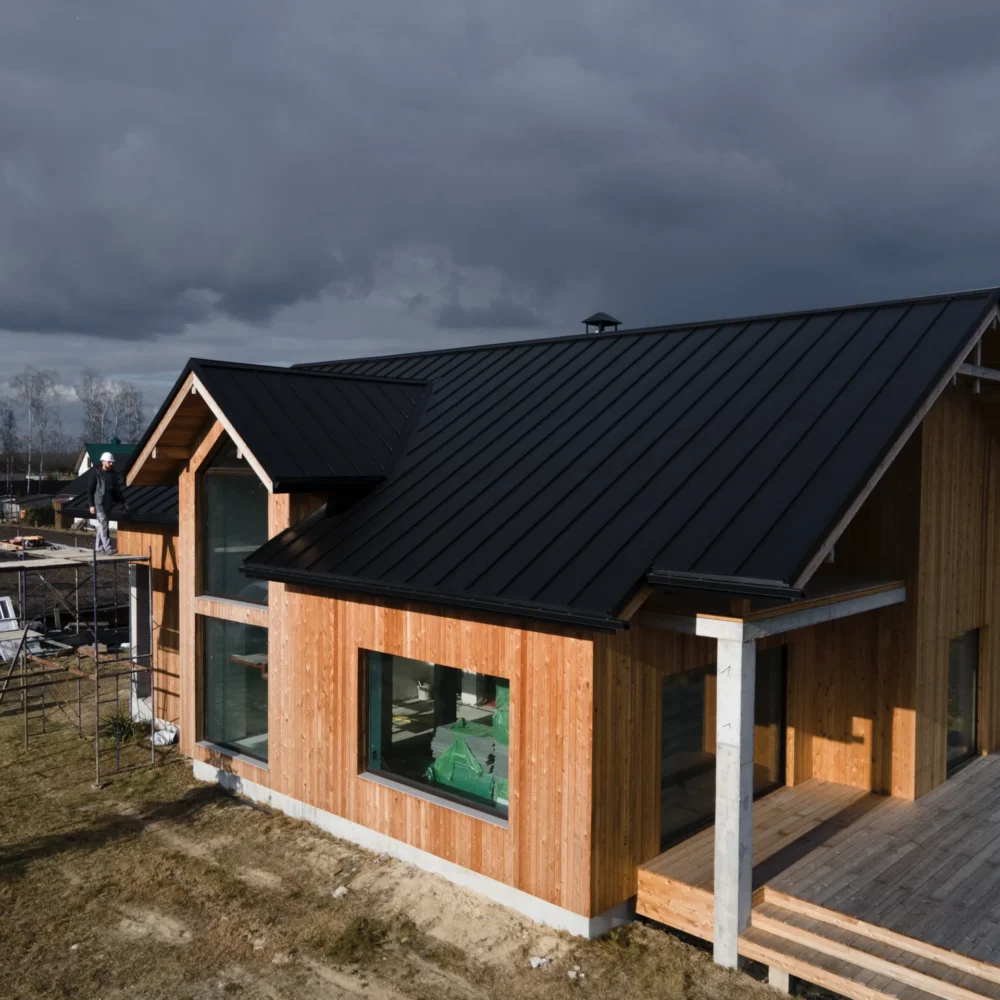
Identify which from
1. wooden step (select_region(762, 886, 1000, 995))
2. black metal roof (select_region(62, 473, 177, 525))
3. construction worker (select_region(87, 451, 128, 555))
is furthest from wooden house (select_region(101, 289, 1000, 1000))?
construction worker (select_region(87, 451, 128, 555))

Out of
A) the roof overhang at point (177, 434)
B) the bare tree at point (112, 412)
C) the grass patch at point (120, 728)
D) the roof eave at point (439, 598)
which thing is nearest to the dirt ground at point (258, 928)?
the grass patch at point (120, 728)

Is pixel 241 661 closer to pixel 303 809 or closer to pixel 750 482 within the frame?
pixel 303 809

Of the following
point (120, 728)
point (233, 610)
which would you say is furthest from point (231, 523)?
point (120, 728)

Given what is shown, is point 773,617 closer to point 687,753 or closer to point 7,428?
point 687,753

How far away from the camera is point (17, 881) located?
1020 cm

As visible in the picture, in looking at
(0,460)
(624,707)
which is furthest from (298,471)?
(0,460)

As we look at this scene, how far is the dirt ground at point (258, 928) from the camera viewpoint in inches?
320

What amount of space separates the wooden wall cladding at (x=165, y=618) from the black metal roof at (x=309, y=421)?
261 centimetres

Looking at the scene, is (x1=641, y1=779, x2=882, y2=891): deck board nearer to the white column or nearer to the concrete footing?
the white column

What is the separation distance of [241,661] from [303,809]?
93.4 inches

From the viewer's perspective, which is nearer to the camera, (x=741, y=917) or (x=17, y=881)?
(x=741, y=917)

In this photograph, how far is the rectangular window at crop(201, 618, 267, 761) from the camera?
12.8m

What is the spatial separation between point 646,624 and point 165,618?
31.0ft

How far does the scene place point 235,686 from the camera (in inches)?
518
